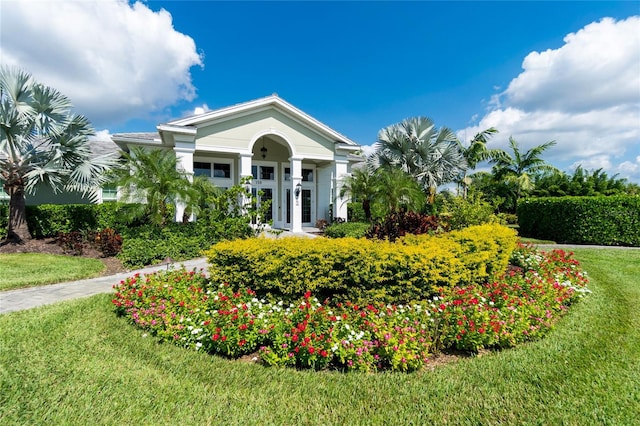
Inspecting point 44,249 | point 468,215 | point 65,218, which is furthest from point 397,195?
point 65,218

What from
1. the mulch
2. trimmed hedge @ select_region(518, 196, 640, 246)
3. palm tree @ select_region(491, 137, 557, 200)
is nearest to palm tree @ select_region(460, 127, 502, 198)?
palm tree @ select_region(491, 137, 557, 200)

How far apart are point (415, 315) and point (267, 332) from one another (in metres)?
2.01

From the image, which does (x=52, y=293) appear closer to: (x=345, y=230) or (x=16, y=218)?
(x=16, y=218)

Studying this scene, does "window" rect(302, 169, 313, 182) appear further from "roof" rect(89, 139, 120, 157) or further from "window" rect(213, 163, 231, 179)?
"roof" rect(89, 139, 120, 157)

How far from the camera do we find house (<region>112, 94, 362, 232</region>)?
14.0 m

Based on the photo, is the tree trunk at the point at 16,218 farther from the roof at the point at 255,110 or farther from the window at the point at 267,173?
the window at the point at 267,173

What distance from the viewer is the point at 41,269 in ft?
27.2

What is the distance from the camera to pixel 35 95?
10.9m

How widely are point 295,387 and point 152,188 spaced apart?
8.70 metres

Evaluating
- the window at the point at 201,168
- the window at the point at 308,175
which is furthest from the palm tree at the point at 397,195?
the window at the point at 201,168

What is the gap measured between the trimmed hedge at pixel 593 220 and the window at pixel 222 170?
15.8 meters

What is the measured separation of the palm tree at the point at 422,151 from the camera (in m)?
19.0

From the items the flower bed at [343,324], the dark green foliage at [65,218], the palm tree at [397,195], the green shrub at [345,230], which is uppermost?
the palm tree at [397,195]

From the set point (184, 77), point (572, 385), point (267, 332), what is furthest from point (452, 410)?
point (184, 77)
